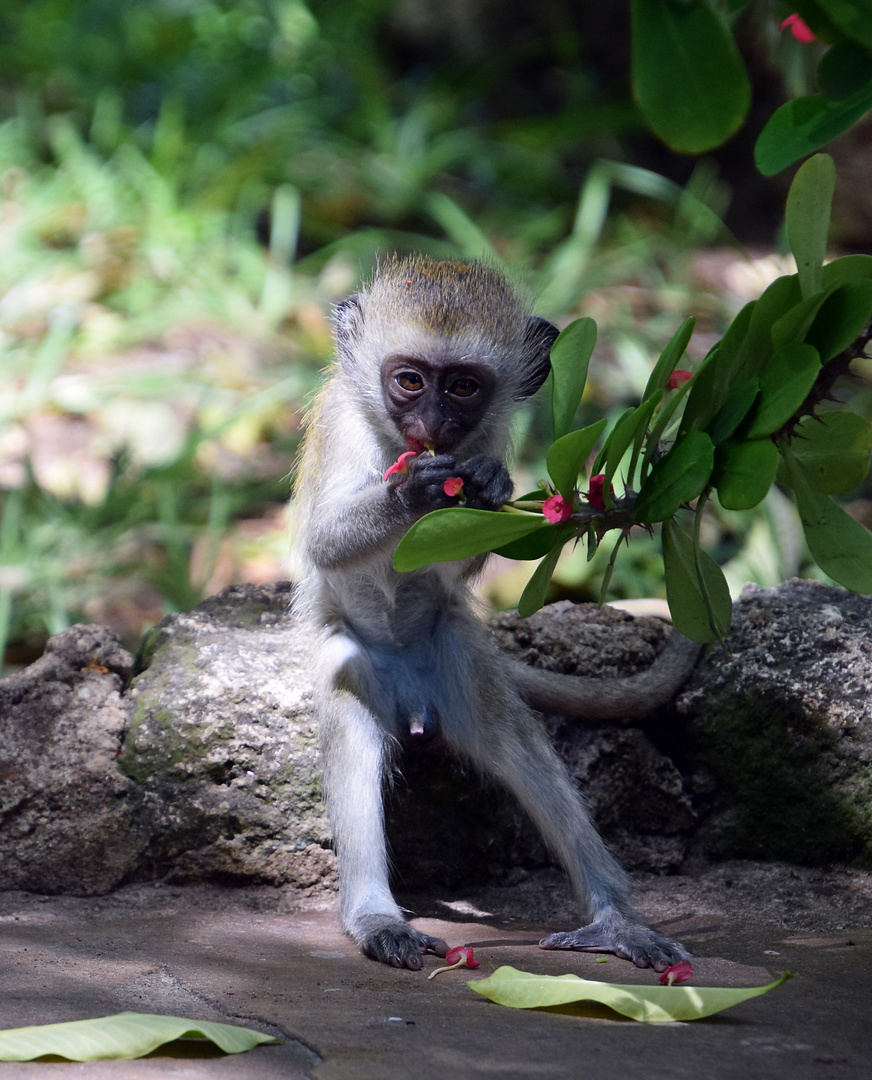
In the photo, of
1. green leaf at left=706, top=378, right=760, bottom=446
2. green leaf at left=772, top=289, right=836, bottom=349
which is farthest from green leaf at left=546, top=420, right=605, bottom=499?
green leaf at left=772, top=289, right=836, bottom=349

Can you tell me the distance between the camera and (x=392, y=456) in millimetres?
4383

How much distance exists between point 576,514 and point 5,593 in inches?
178

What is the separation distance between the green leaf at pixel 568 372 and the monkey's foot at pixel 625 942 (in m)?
1.64

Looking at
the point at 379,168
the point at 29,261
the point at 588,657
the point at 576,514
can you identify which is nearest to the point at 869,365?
the point at 379,168

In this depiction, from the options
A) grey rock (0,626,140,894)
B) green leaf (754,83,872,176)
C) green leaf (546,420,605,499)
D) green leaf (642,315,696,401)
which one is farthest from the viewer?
grey rock (0,626,140,894)

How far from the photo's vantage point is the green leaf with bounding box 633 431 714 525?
2.55 meters

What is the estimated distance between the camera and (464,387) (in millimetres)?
4258

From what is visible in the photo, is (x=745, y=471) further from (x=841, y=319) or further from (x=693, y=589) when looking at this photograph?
(x=693, y=589)

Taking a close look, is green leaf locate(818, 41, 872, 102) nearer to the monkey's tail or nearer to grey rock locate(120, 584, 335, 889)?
the monkey's tail

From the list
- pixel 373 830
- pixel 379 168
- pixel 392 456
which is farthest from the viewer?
pixel 379 168

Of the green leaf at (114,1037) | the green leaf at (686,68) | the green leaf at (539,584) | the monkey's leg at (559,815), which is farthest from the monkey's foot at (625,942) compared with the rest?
the green leaf at (686,68)

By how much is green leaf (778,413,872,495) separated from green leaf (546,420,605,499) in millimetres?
492

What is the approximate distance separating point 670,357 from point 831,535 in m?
0.59

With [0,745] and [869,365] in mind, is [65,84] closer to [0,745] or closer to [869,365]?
[869,365]
